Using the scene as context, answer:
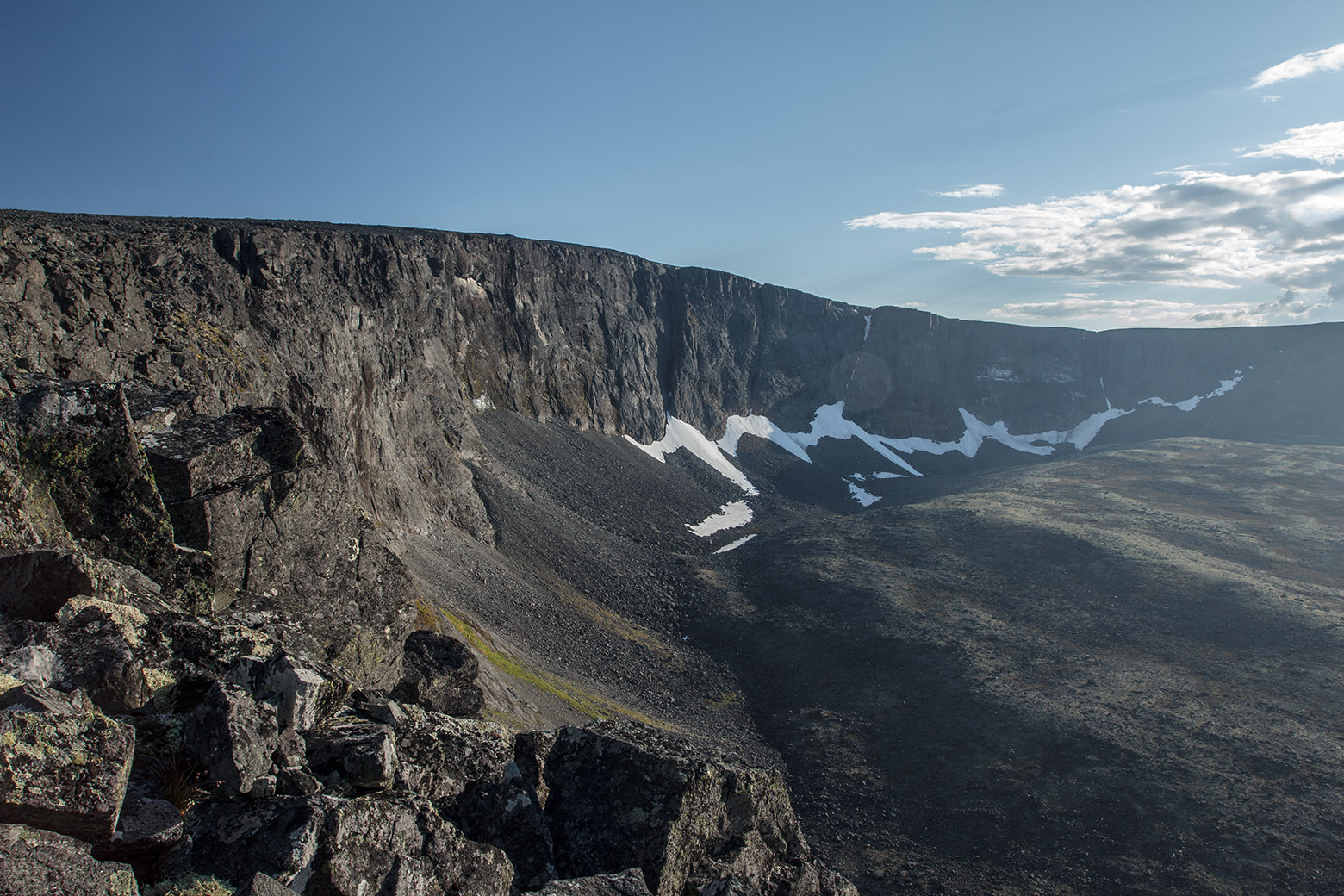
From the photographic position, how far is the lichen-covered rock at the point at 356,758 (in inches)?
265

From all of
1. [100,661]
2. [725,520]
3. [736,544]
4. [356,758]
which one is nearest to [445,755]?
[356,758]

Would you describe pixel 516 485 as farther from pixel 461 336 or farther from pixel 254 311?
pixel 254 311

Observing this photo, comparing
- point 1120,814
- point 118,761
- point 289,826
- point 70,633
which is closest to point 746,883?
point 289,826

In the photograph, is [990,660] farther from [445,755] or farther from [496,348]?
[496,348]

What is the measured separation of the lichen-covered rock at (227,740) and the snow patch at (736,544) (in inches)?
2092

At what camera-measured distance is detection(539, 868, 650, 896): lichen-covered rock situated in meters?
6.86

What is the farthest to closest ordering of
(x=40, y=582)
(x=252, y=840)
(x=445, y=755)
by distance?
(x=445, y=755) < (x=40, y=582) < (x=252, y=840)

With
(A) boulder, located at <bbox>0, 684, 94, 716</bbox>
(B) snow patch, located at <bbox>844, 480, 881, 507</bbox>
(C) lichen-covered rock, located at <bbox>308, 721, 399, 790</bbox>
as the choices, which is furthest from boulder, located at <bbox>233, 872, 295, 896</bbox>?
(B) snow patch, located at <bbox>844, 480, 881, 507</bbox>

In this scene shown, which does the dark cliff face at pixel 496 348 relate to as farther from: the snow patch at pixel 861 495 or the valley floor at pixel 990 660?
the snow patch at pixel 861 495

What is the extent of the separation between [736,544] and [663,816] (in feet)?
175

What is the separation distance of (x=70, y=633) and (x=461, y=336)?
56.8 metres

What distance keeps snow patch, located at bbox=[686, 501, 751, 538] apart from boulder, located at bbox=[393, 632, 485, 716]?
4734 centimetres

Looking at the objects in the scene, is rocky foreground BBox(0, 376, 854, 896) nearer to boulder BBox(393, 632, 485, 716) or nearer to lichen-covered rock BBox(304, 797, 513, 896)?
lichen-covered rock BBox(304, 797, 513, 896)

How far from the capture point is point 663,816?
855cm
